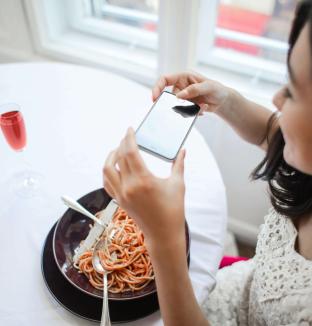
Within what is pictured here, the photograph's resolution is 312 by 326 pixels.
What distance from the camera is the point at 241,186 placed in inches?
57.1

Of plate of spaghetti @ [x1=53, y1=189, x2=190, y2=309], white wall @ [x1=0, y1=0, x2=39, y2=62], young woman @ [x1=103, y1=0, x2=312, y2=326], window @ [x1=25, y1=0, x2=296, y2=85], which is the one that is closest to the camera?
young woman @ [x1=103, y1=0, x2=312, y2=326]

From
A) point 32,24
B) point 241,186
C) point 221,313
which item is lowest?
point 241,186

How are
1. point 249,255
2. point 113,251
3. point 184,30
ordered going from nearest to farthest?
point 113,251, point 184,30, point 249,255

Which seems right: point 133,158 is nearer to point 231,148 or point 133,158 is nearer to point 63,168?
point 63,168

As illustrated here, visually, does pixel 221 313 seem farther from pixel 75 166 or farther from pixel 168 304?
pixel 75 166

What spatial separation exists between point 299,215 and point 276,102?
0.84 feet

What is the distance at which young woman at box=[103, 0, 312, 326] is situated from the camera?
54cm

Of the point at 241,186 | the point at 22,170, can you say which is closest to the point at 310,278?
the point at 22,170

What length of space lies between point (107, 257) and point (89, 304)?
93 mm

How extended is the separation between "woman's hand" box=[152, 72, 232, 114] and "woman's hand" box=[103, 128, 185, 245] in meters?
0.27

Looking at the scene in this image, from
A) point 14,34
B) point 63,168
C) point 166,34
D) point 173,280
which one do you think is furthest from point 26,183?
point 14,34

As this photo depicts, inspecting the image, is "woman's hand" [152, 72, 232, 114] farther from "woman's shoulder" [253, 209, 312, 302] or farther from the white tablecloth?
"woman's shoulder" [253, 209, 312, 302]

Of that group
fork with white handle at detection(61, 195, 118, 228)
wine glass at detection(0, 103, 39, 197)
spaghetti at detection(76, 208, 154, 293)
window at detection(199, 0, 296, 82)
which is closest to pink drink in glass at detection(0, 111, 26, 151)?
wine glass at detection(0, 103, 39, 197)

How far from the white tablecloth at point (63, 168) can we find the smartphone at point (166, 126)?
0.59 ft
